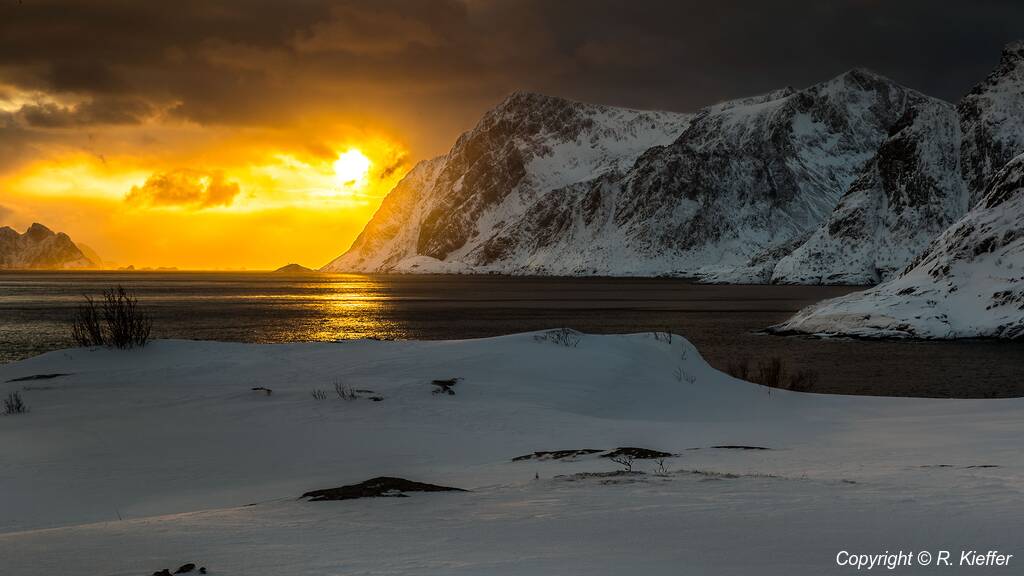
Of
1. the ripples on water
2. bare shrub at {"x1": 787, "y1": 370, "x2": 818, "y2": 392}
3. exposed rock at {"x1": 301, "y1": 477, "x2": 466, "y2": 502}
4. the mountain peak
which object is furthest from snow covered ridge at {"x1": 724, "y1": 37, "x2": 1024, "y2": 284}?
exposed rock at {"x1": 301, "y1": 477, "x2": 466, "y2": 502}

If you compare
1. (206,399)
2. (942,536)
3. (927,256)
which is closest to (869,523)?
(942,536)

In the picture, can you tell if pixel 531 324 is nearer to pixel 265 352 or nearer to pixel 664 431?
pixel 265 352

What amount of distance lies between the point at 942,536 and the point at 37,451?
12.1 m

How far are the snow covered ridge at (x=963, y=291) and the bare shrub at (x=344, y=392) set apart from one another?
41937 mm

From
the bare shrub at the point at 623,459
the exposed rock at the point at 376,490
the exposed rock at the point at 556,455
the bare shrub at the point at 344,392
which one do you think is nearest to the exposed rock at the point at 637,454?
the bare shrub at the point at 623,459

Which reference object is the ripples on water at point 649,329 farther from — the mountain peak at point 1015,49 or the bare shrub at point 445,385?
the mountain peak at point 1015,49

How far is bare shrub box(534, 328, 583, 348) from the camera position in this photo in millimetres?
21250

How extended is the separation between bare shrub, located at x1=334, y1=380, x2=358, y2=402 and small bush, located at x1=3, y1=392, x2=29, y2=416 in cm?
585

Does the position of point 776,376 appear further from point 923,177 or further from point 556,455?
point 923,177

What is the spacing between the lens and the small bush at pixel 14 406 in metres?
14.4

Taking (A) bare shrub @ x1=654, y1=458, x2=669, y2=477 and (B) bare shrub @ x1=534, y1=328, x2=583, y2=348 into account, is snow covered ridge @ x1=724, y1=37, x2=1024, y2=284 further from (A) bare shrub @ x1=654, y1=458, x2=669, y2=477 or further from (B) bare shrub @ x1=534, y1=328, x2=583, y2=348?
(A) bare shrub @ x1=654, y1=458, x2=669, y2=477

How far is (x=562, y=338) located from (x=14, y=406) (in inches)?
515

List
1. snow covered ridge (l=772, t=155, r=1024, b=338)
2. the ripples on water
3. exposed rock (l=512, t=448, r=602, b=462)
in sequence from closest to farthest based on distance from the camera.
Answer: exposed rock (l=512, t=448, r=602, b=462)
the ripples on water
snow covered ridge (l=772, t=155, r=1024, b=338)

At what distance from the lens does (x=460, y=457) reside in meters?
11.9
